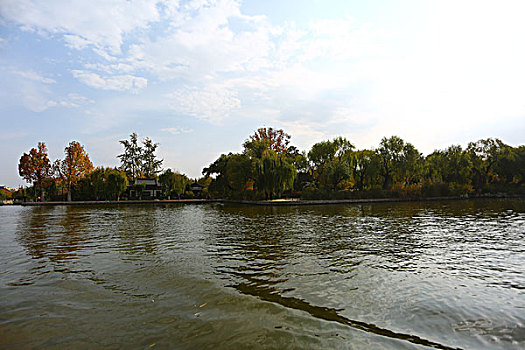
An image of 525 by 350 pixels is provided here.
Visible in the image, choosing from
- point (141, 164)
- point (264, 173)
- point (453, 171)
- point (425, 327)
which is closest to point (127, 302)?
point (425, 327)

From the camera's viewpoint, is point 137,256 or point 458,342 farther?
point 137,256

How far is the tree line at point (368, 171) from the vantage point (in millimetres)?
39156

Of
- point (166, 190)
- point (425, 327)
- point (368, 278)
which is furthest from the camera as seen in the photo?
point (166, 190)

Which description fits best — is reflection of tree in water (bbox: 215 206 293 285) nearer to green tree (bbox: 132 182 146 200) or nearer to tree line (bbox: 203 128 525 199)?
tree line (bbox: 203 128 525 199)

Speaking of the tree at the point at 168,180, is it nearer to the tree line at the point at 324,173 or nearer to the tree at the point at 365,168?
the tree line at the point at 324,173

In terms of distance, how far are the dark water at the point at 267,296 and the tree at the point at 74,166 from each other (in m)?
46.6

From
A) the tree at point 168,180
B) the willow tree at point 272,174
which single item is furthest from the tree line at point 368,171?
the tree at point 168,180

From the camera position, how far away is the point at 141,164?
70.8 m

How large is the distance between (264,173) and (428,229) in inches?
991

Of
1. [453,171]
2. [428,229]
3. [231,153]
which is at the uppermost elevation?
[231,153]

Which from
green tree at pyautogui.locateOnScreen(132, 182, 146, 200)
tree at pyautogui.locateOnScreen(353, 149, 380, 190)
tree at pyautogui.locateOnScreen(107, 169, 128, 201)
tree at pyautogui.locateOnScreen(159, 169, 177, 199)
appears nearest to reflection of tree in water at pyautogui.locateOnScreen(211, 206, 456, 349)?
tree at pyautogui.locateOnScreen(353, 149, 380, 190)

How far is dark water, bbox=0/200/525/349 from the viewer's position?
3.85 meters

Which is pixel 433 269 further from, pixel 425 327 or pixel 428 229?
pixel 428 229

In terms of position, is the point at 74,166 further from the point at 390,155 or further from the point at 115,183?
the point at 390,155
